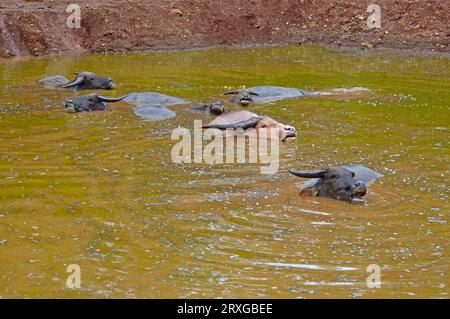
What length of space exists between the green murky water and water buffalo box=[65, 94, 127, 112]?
0.21m

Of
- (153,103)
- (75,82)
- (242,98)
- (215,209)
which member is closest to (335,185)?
(215,209)

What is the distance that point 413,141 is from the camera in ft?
41.0

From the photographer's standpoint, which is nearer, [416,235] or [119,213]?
[416,235]

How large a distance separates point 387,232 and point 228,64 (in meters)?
12.5

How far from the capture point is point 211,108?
1425cm

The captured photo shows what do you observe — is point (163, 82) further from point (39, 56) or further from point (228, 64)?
point (39, 56)

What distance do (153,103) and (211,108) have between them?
51.6 inches

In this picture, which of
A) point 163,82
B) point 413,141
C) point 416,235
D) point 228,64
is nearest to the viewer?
point 416,235

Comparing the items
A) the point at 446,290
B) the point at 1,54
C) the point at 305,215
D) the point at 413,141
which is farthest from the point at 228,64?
the point at 446,290

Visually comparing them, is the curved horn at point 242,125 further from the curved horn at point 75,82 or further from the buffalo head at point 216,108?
the curved horn at point 75,82

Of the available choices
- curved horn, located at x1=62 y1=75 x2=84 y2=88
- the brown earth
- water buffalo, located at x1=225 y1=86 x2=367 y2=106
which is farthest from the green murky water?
the brown earth

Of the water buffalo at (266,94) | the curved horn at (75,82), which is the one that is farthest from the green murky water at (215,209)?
the curved horn at (75,82)
